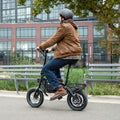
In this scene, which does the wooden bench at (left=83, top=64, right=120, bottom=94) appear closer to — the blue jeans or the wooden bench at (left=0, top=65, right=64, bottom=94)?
the wooden bench at (left=0, top=65, right=64, bottom=94)

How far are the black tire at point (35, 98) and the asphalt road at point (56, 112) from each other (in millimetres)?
102

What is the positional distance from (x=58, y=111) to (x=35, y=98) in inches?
23.1

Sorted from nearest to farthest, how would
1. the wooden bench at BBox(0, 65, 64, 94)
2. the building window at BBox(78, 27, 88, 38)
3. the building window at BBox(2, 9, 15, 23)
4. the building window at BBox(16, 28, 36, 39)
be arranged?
the wooden bench at BBox(0, 65, 64, 94) < the building window at BBox(78, 27, 88, 38) < the building window at BBox(16, 28, 36, 39) < the building window at BBox(2, 9, 15, 23)

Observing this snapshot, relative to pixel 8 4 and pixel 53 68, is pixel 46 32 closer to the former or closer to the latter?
pixel 8 4

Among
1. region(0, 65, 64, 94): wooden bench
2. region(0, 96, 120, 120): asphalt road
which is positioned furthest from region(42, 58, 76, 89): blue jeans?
region(0, 65, 64, 94): wooden bench

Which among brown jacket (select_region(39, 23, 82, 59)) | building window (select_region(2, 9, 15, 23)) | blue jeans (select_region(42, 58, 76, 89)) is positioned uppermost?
building window (select_region(2, 9, 15, 23))

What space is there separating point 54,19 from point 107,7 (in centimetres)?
5657

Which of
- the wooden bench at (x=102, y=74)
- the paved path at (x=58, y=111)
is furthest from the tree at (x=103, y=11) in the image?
the paved path at (x=58, y=111)

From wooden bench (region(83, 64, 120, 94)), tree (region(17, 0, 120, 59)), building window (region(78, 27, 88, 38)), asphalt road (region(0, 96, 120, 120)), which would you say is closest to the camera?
asphalt road (region(0, 96, 120, 120))

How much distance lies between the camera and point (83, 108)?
4.59 m

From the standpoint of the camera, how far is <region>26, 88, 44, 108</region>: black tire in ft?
Result: 16.3

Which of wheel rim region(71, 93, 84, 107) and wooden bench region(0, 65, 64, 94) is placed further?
wooden bench region(0, 65, 64, 94)

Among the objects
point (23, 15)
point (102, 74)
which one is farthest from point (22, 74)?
point (23, 15)

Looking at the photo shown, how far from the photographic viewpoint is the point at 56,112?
15.2 feet
